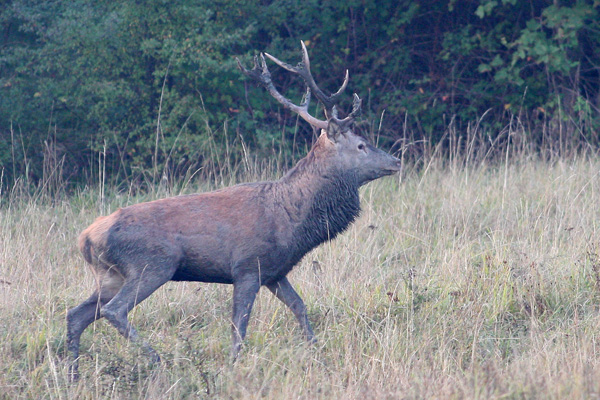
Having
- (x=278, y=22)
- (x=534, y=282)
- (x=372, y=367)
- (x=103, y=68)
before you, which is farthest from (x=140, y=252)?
(x=278, y=22)

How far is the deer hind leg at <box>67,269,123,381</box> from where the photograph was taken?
4863 millimetres

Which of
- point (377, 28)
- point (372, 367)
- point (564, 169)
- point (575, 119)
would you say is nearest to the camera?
point (372, 367)

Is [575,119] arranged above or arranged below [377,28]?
below

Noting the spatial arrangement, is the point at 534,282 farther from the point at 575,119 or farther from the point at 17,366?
the point at 575,119

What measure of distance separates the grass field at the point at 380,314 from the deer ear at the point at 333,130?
3.66 ft

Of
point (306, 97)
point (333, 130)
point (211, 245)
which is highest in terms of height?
point (306, 97)

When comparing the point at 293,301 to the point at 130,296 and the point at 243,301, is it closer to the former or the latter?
the point at 243,301

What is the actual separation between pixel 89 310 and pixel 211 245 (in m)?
0.90

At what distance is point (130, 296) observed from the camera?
4777 millimetres

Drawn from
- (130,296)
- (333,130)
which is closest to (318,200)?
(333,130)

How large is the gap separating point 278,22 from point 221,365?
28.5ft

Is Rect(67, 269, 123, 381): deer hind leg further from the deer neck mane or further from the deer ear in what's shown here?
the deer ear

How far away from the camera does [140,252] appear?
Result: 4.82m

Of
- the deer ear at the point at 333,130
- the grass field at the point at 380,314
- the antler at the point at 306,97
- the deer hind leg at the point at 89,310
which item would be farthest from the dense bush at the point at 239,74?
the deer hind leg at the point at 89,310
